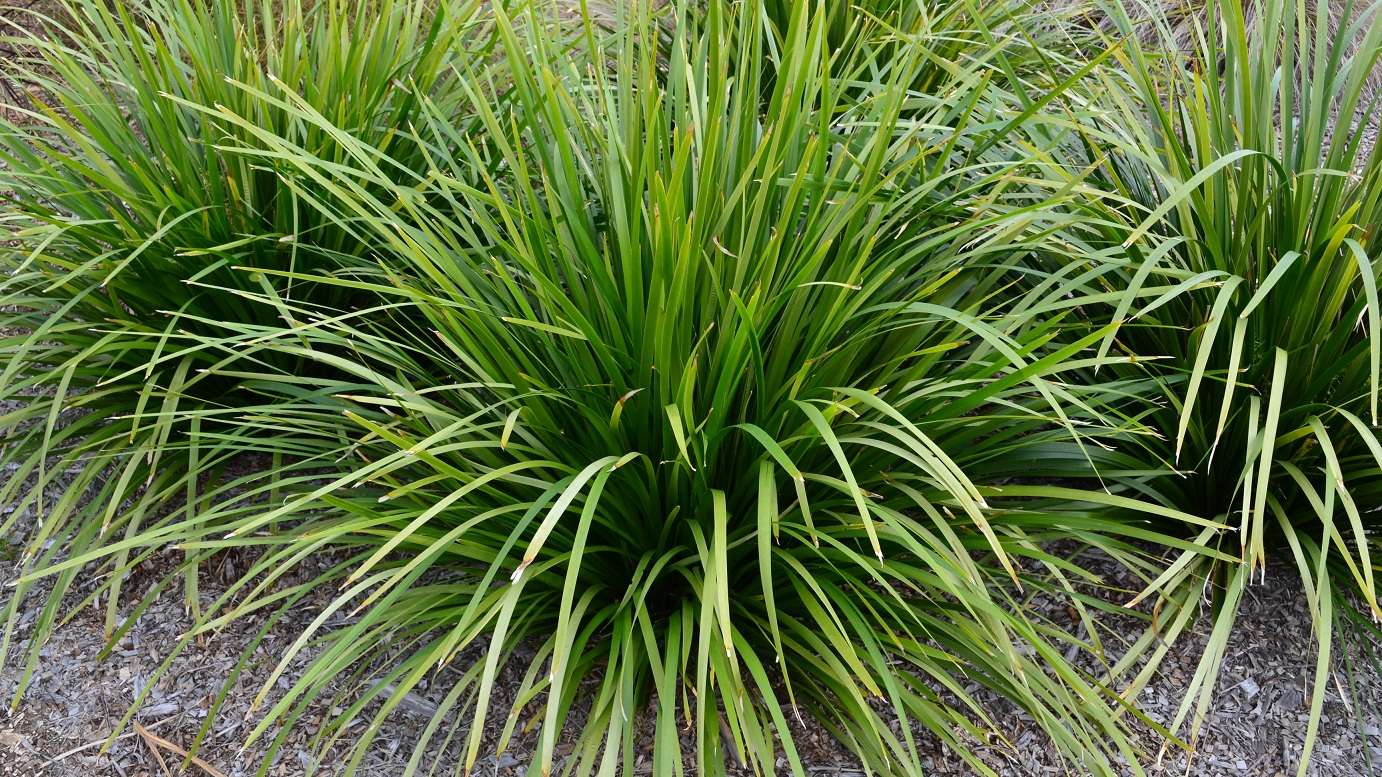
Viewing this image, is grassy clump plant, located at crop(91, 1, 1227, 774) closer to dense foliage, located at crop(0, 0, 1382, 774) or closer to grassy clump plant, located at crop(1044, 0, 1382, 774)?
dense foliage, located at crop(0, 0, 1382, 774)

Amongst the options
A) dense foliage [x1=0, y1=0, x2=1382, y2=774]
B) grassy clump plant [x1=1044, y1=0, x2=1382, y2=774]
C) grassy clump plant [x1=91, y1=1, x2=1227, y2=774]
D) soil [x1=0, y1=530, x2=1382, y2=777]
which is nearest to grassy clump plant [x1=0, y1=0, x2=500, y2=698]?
dense foliage [x1=0, y1=0, x2=1382, y2=774]

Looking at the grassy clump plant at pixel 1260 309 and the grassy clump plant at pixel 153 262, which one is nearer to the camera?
the grassy clump plant at pixel 1260 309

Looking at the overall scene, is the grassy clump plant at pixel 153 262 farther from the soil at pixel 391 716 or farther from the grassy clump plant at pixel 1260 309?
the grassy clump plant at pixel 1260 309

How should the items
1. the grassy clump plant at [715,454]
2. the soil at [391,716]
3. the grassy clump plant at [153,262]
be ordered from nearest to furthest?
the grassy clump plant at [715,454] < the soil at [391,716] < the grassy clump plant at [153,262]

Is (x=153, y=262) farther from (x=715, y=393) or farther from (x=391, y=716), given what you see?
(x=715, y=393)

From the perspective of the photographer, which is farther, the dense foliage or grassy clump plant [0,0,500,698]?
grassy clump plant [0,0,500,698]

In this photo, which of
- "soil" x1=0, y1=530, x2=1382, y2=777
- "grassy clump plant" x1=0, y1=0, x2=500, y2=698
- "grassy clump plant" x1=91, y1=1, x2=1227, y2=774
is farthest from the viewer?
"grassy clump plant" x1=0, y1=0, x2=500, y2=698

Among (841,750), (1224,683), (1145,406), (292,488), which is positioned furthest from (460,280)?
(1224,683)

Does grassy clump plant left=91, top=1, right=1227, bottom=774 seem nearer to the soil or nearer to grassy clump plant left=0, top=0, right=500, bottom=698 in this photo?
the soil

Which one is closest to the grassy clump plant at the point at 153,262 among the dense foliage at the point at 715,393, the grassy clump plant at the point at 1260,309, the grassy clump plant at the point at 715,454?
the dense foliage at the point at 715,393

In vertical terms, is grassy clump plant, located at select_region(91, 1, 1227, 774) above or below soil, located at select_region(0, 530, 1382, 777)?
above

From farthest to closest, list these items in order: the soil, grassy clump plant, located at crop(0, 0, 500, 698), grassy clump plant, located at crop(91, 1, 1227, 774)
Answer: grassy clump plant, located at crop(0, 0, 500, 698), the soil, grassy clump plant, located at crop(91, 1, 1227, 774)

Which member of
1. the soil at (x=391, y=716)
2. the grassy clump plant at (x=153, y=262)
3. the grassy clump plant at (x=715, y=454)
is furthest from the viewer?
the grassy clump plant at (x=153, y=262)

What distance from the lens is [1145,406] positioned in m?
2.60
